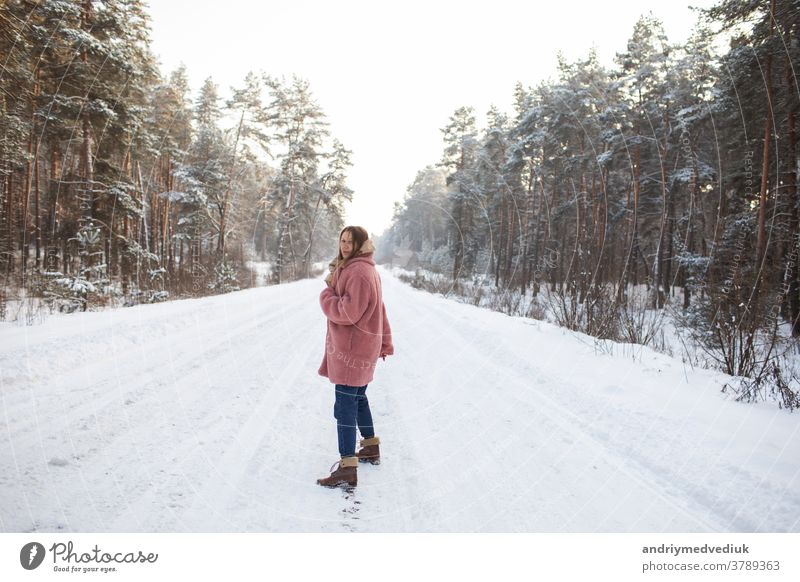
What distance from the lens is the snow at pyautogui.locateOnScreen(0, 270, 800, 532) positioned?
2.28m

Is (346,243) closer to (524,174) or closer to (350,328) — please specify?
(350,328)

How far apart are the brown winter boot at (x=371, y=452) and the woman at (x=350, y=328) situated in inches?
10.0

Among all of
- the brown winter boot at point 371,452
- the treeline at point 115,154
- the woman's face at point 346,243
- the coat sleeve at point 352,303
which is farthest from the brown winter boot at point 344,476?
the treeline at point 115,154

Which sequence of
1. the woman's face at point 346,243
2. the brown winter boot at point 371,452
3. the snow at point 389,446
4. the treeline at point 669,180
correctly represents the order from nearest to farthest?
the snow at point 389,446 → the woman's face at point 346,243 → the brown winter boot at point 371,452 → the treeline at point 669,180

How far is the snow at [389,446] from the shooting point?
89.9 inches

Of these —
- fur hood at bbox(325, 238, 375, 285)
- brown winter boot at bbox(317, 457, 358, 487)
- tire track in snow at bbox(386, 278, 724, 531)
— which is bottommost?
brown winter boot at bbox(317, 457, 358, 487)

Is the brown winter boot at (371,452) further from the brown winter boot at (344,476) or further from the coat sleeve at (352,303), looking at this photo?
the coat sleeve at (352,303)

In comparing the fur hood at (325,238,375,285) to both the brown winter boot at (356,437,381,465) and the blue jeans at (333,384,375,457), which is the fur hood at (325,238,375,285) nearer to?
the blue jeans at (333,384,375,457)

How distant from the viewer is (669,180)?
19266 millimetres

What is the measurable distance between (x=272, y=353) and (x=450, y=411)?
355 cm

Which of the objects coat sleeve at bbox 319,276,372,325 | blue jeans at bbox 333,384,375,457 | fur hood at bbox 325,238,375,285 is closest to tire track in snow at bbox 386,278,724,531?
blue jeans at bbox 333,384,375,457

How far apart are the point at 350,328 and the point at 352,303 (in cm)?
22

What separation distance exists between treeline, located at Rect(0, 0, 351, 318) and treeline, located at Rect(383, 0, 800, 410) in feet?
30.0

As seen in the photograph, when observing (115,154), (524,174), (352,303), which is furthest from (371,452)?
(524,174)
